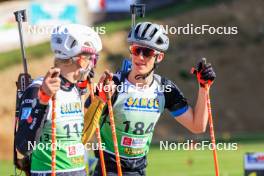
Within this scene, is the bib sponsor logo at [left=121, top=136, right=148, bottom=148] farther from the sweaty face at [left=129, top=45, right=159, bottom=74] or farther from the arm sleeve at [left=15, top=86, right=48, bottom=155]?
the arm sleeve at [left=15, top=86, right=48, bottom=155]

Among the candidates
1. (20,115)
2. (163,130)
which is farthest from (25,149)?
(163,130)

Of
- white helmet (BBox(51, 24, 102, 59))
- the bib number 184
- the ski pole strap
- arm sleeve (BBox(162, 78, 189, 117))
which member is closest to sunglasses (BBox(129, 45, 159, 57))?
arm sleeve (BBox(162, 78, 189, 117))

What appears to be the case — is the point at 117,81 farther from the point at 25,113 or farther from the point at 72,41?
the point at 25,113

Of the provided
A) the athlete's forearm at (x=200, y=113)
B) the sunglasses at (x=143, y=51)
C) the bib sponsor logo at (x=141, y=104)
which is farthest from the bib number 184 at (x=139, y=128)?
the sunglasses at (x=143, y=51)

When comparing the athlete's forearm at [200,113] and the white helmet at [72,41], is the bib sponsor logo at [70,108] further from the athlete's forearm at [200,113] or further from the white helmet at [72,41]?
the athlete's forearm at [200,113]

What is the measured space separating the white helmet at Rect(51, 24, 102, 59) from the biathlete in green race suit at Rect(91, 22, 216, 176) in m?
1.27

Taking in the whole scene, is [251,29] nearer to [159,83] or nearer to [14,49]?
[14,49]

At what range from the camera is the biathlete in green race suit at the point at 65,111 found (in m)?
7.95

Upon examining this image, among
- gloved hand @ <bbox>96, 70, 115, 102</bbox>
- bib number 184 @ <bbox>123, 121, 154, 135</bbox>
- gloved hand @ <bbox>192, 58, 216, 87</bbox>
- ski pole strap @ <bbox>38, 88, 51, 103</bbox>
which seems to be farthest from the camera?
bib number 184 @ <bbox>123, 121, 154, 135</bbox>

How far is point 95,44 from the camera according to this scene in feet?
27.6

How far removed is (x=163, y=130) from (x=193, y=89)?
3.91m

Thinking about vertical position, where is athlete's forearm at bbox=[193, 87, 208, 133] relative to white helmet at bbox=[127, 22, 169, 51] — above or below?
below

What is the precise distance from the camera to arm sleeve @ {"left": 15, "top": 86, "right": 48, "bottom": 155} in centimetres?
780

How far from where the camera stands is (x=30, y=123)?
7.81 meters
